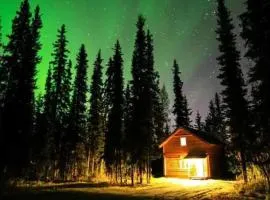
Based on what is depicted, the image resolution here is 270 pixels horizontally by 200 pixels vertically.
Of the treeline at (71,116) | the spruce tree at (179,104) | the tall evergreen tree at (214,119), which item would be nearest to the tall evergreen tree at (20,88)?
the treeline at (71,116)

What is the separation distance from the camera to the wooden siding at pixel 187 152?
119ft

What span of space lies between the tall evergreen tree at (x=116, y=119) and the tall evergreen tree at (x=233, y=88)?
1311 centimetres

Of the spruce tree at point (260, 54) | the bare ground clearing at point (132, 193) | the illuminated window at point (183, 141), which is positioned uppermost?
the spruce tree at point (260, 54)

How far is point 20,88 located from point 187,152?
23.2 metres

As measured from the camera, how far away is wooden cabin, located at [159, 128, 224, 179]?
35438 millimetres

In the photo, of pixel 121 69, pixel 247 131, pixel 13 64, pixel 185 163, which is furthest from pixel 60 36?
pixel 247 131

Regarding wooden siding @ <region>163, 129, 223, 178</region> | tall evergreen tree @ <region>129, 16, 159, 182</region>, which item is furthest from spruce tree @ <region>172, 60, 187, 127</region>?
tall evergreen tree @ <region>129, 16, 159, 182</region>

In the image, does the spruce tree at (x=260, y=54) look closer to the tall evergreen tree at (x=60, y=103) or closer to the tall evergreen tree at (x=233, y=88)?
the tall evergreen tree at (x=233, y=88)

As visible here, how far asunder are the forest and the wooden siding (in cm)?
267

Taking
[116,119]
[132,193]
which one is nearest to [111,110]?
[116,119]

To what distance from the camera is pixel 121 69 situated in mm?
36969

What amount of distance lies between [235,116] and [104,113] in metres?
23.2

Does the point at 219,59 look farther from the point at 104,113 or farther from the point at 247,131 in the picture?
the point at 104,113

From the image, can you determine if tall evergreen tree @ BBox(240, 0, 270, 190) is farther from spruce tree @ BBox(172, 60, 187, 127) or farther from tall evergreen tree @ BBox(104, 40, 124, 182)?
spruce tree @ BBox(172, 60, 187, 127)
